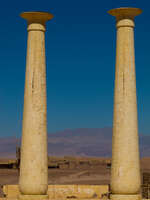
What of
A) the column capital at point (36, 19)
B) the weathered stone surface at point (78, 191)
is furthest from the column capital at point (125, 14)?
the weathered stone surface at point (78, 191)

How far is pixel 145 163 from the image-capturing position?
111m

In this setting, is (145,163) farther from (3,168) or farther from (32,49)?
(32,49)

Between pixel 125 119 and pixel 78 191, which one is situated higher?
pixel 125 119

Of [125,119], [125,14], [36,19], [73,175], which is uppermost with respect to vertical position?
[125,14]

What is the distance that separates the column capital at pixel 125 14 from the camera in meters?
30.1

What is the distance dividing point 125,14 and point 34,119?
840 cm

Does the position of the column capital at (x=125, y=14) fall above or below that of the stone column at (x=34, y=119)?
above

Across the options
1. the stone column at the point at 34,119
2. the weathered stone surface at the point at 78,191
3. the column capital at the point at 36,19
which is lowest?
the weathered stone surface at the point at 78,191

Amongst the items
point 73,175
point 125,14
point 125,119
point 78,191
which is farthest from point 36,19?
point 73,175

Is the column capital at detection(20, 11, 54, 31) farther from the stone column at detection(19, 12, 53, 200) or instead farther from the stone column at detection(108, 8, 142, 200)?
the stone column at detection(108, 8, 142, 200)

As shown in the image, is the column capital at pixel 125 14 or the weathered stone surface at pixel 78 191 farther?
the weathered stone surface at pixel 78 191

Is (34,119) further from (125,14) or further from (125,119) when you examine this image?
(125,14)

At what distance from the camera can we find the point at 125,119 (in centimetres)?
2969

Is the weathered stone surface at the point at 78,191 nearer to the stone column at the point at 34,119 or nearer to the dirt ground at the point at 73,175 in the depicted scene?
the stone column at the point at 34,119
